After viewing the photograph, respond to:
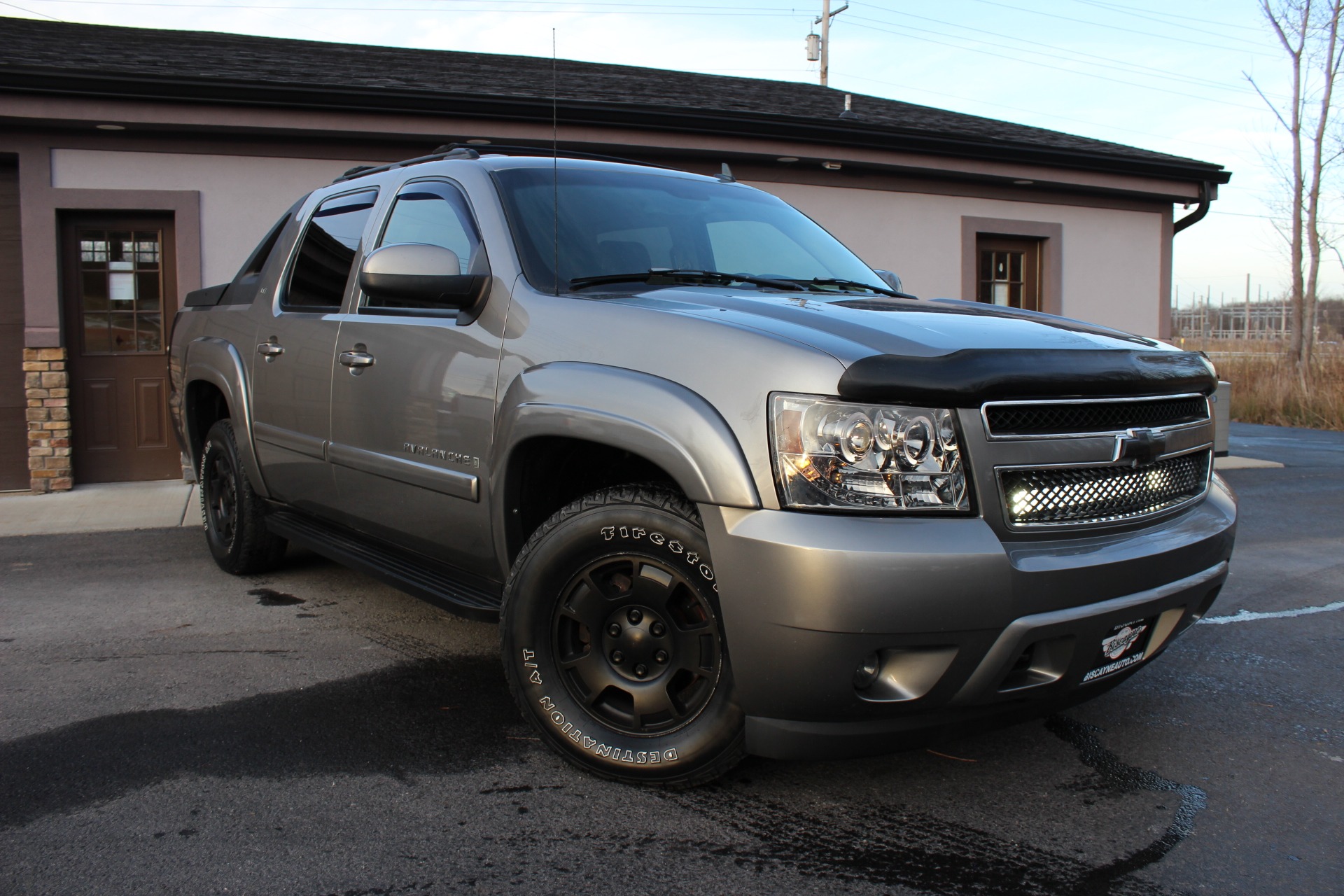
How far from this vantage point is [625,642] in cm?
282

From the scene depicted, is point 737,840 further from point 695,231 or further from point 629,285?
point 695,231

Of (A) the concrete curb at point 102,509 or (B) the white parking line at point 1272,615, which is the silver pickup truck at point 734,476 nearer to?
(B) the white parking line at point 1272,615

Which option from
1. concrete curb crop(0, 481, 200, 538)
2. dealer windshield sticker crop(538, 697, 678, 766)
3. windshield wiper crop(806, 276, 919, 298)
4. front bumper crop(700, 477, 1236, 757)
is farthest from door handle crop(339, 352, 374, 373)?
concrete curb crop(0, 481, 200, 538)

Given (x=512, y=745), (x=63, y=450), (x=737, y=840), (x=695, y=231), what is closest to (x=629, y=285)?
(x=695, y=231)

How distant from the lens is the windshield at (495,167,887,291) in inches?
134

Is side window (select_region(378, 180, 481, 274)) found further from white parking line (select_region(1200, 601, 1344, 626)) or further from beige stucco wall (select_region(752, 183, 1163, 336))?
beige stucco wall (select_region(752, 183, 1163, 336))

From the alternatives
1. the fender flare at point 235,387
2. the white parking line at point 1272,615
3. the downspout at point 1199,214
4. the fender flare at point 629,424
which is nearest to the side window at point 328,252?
the fender flare at point 235,387

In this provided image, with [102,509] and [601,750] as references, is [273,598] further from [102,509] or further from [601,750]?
[102,509]

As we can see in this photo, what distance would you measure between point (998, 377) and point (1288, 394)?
1675 centimetres

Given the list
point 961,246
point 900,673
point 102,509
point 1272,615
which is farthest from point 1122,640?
point 961,246

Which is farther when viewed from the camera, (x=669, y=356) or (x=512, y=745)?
(x=512, y=745)

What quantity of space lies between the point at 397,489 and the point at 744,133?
739 cm

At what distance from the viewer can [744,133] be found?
10.1 m

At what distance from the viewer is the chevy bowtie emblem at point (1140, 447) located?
268 centimetres
